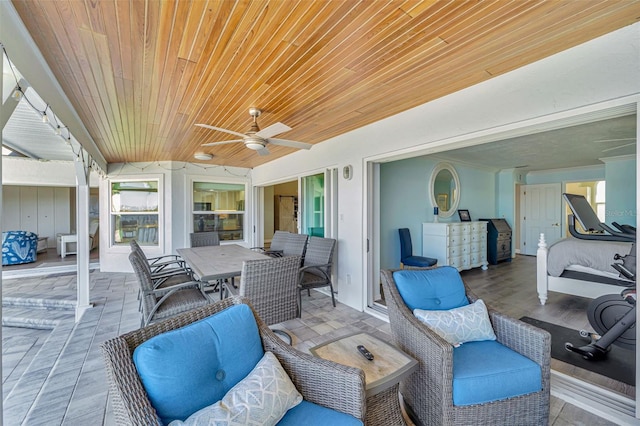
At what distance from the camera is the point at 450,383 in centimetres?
141

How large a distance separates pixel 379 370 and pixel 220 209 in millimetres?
5771

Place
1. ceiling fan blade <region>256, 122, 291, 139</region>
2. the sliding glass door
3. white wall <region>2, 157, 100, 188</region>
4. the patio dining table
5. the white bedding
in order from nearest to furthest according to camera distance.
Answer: ceiling fan blade <region>256, 122, 291, 139</region> < the patio dining table < the white bedding < the sliding glass door < white wall <region>2, 157, 100, 188</region>

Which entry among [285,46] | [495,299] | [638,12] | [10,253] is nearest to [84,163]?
[285,46]

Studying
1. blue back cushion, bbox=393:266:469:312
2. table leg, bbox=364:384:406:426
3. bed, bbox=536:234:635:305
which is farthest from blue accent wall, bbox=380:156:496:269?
table leg, bbox=364:384:406:426

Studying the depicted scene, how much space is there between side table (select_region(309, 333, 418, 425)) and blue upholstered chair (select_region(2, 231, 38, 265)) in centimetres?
783

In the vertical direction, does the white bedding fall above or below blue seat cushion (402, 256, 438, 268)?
above

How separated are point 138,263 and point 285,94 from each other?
201 centimetres

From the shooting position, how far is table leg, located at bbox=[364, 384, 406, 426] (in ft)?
4.56

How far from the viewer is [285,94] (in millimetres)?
2494

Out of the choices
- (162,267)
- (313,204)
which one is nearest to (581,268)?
(313,204)

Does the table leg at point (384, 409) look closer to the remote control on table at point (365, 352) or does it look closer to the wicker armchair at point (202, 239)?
the remote control on table at point (365, 352)

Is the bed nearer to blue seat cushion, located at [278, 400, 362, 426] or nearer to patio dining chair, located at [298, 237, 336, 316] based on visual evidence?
patio dining chair, located at [298, 237, 336, 316]

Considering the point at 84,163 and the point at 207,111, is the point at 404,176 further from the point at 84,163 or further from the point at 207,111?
the point at 84,163

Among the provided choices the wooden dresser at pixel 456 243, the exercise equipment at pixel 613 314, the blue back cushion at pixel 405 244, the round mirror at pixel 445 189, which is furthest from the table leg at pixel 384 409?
the round mirror at pixel 445 189
